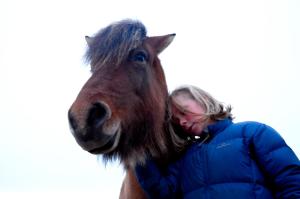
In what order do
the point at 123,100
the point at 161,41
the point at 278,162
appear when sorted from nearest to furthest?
the point at 278,162
the point at 123,100
the point at 161,41

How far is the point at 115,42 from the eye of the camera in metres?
4.12

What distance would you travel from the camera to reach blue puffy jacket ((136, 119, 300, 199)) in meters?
3.31

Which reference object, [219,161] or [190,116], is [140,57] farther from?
[219,161]

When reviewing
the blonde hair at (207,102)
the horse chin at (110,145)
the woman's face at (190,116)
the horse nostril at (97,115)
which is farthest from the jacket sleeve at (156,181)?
the horse nostril at (97,115)

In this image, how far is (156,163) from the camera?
4168 millimetres

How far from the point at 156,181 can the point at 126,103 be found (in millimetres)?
869

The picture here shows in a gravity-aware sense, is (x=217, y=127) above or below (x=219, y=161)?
above

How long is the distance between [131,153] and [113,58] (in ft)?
3.26

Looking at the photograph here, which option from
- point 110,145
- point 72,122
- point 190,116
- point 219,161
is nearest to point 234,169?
point 219,161

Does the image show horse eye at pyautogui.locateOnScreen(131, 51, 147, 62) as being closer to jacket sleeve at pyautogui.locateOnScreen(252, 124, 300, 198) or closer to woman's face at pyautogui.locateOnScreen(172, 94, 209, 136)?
woman's face at pyautogui.locateOnScreen(172, 94, 209, 136)

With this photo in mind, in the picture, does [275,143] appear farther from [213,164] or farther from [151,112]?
[151,112]

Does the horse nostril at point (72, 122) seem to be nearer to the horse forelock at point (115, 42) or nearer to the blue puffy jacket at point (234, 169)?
the horse forelock at point (115, 42)

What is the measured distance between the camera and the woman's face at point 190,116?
405cm

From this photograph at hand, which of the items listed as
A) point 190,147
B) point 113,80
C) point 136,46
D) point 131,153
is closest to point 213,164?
point 190,147
